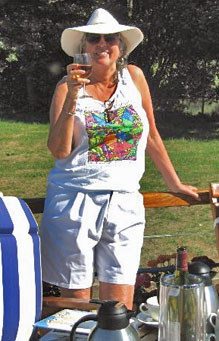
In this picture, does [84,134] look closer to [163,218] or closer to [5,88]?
[163,218]

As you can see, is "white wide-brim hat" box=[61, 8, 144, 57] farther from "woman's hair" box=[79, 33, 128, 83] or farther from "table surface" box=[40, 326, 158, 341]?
"table surface" box=[40, 326, 158, 341]

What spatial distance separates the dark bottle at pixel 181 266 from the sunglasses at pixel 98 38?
43.3 inches

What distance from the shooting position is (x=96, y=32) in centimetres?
278

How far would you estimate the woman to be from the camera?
2.72 meters

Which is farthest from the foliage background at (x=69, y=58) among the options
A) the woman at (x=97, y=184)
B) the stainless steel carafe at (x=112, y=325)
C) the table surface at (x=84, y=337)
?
the stainless steel carafe at (x=112, y=325)

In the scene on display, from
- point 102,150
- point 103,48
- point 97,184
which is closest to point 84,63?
point 103,48

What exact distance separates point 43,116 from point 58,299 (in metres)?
17.4

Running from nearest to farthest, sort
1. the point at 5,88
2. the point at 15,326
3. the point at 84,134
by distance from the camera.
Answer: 1. the point at 15,326
2. the point at 84,134
3. the point at 5,88

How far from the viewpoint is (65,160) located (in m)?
2.77

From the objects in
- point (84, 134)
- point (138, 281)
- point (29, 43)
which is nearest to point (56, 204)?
point (84, 134)

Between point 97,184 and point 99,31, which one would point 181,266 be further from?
point 99,31

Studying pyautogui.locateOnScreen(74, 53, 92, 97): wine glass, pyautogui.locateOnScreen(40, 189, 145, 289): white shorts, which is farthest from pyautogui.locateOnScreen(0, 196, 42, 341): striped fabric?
pyautogui.locateOnScreen(74, 53, 92, 97): wine glass

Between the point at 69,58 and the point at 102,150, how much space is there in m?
17.3

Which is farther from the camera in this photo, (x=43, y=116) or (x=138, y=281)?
(x=43, y=116)
